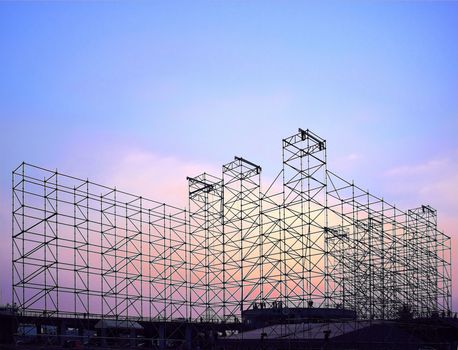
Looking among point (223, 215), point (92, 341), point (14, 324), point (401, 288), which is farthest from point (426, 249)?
point (14, 324)

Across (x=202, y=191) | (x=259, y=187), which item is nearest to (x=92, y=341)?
(x=202, y=191)

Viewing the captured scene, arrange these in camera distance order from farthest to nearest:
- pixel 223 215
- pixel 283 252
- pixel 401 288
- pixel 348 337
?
pixel 401 288, pixel 223 215, pixel 283 252, pixel 348 337

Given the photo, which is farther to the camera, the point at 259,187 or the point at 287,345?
the point at 259,187

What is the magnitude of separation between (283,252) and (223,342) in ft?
25.5

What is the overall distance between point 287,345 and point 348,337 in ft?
11.1

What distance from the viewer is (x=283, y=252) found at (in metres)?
32.7

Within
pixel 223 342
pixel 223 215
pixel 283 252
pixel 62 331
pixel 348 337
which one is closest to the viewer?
pixel 348 337

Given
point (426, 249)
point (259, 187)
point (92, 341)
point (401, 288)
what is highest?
point (259, 187)

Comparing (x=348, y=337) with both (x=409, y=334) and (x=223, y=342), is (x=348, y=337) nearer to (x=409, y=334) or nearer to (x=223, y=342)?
(x=409, y=334)

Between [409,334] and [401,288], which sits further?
[401,288]

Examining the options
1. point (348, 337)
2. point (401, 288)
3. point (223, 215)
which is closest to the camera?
point (348, 337)

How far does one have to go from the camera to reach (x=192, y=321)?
41.1 meters

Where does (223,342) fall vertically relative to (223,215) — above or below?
below

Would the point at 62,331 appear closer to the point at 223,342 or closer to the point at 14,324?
the point at 14,324
